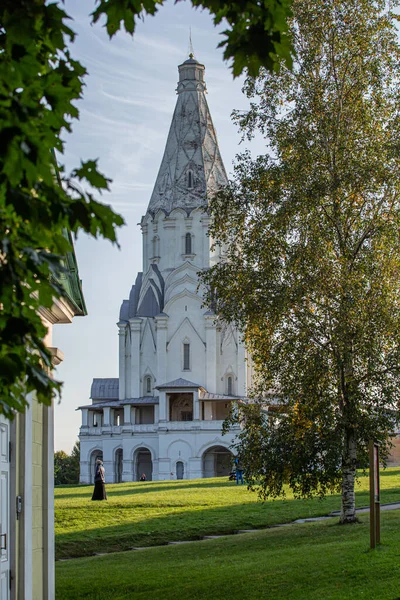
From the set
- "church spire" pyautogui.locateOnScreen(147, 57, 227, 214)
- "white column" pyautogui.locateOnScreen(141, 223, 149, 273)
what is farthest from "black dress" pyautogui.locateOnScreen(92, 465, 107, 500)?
"white column" pyautogui.locateOnScreen(141, 223, 149, 273)

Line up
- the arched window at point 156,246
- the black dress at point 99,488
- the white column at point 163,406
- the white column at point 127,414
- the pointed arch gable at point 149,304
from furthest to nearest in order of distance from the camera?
the arched window at point 156,246
the pointed arch gable at point 149,304
the white column at point 127,414
the white column at point 163,406
the black dress at point 99,488

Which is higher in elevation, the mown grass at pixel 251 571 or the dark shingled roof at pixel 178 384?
the dark shingled roof at pixel 178 384

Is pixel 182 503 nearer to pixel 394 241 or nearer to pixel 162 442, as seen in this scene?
pixel 394 241

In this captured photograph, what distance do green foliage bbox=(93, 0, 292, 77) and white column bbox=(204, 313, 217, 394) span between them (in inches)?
2990

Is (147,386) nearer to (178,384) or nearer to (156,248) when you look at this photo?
(178,384)

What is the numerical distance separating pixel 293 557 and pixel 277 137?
397 inches

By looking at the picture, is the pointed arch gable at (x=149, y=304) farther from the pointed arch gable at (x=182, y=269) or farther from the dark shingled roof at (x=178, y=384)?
the dark shingled roof at (x=178, y=384)

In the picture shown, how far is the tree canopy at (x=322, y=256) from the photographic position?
19.4 m

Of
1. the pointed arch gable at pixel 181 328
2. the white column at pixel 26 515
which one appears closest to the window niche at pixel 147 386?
the pointed arch gable at pixel 181 328

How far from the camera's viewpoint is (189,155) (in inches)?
3369

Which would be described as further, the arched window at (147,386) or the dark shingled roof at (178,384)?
the arched window at (147,386)

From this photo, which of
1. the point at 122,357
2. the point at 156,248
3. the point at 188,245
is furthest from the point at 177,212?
the point at 122,357

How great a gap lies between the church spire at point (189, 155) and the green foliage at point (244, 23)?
79.4m

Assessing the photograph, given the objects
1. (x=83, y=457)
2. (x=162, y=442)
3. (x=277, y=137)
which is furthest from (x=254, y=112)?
(x=83, y=457)
